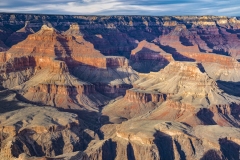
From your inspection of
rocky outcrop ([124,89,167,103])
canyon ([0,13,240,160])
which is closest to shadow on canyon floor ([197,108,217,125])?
canyon ([0,13,240,160])

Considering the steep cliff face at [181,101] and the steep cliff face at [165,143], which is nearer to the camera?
the steep cliff face at [165,143]

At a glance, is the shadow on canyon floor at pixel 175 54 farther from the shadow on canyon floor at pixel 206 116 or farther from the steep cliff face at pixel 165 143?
the steep cliff face at pixel 165 143

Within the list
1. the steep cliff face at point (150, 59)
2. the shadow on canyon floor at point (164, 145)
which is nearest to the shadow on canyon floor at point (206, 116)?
the shadow on canyon floor at point (164, 145)

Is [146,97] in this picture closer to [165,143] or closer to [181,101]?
[181,101]

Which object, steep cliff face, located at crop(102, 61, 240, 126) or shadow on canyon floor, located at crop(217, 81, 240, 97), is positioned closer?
steep cliff face, located at crop(102, 61, 240, 126)

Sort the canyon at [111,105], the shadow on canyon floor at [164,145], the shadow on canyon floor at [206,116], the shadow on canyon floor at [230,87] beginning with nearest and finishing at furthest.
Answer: the shadow on canyon floor at [164,145] → the canyon at [111,105] → the shadow on canyon floor at [206,116] → the shadow on canyon floor at [230,87]

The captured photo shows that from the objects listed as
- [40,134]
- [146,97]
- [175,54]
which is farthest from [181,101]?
[175,54]

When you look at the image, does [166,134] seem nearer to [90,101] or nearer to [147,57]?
[90,101]

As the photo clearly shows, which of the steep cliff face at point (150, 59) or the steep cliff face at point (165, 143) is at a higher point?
the steep cliff face at point (165, 143)

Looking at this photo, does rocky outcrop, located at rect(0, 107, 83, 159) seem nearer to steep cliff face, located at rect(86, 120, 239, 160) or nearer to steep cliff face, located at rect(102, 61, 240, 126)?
steep cliff face, located at rect(86, 120, 239, 160)
